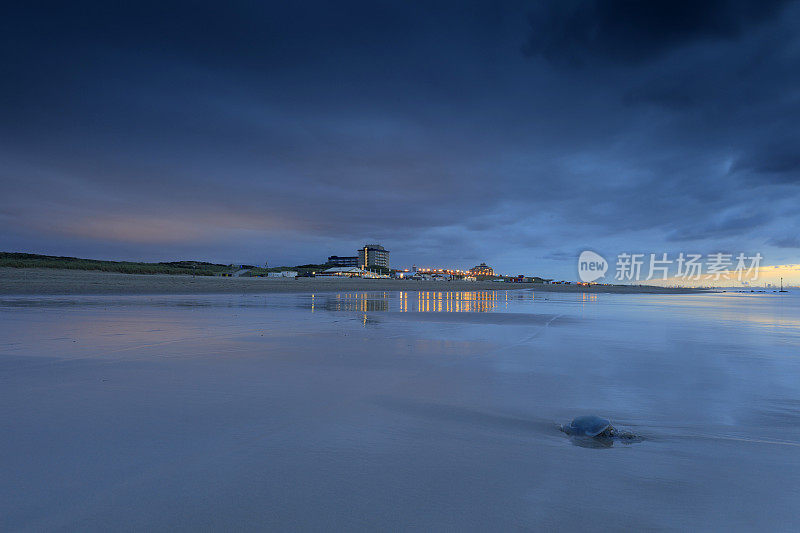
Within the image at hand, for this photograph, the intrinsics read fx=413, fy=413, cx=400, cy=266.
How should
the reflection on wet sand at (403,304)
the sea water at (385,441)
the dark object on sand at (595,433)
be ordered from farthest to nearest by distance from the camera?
the reflection on wet sand at (403,304) < the dark object on sand at (595,433) < the sea water at (385,441)

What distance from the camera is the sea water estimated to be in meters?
2.65

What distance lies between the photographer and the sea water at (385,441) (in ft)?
8.70

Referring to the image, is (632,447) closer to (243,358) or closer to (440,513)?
(440,513)

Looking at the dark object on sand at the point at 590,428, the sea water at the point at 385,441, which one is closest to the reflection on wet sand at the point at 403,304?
the sea water at the point at 385,441

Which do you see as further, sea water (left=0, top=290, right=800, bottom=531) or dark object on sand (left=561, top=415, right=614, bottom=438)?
dark object on sand (left=561, top=415, right=614, bottom=438)

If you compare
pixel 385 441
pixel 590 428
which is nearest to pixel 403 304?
pixel 590 428

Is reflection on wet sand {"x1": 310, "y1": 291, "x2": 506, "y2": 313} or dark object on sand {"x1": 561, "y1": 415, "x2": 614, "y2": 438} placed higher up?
dark object on sand {"x1": 561, "y1": 415, "x2": 614, "y2": 438}

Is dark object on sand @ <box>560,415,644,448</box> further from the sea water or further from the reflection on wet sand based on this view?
the reflection on wet sand

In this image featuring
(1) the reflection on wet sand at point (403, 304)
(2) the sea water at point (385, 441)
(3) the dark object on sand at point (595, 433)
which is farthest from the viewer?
(1) the reflection on wet sand at point (403, 304)

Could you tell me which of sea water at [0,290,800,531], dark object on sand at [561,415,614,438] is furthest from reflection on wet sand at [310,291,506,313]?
dark object on sand at [561,415,614,438]

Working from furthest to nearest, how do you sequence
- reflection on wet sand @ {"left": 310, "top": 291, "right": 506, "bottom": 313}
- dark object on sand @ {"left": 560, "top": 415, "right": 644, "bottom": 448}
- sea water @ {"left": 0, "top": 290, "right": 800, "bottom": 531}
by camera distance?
reflection on wet sand @ {"left": 310, "top": 291, "right": 506, "bottom": 313}, dark object on sand @ {"left": 560, "top": 415, "right": 644, "bottom": 448}, sea water @ {"left": 0, "top": 290, "right": 800, "bottom": 531}

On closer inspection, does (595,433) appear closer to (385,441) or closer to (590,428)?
(590,428)

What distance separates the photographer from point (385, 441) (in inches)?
150

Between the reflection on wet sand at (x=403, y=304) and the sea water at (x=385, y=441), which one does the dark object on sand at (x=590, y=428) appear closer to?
the sea water at (x=385, y=441)
